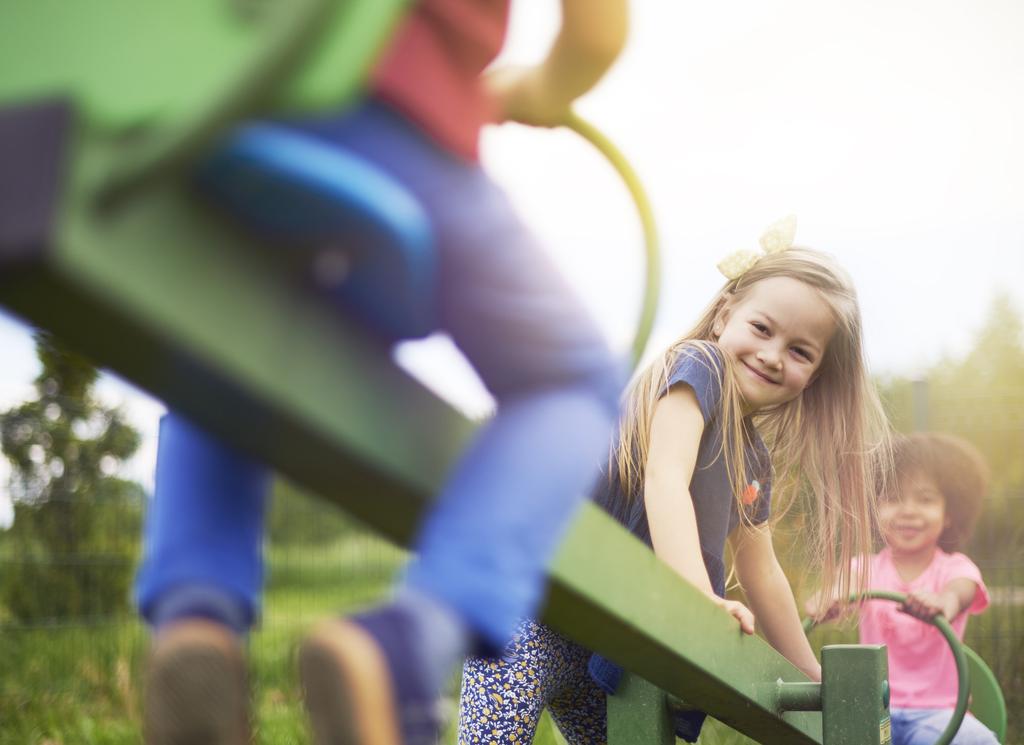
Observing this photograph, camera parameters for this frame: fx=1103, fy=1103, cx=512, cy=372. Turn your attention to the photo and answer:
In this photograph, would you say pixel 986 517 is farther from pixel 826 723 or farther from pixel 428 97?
pixel 428 97

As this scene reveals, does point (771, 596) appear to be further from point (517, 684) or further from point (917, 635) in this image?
point (917, 635)

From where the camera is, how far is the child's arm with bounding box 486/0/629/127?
81 centimetres

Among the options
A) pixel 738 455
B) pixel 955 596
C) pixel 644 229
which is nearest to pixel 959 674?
pixel 738 455

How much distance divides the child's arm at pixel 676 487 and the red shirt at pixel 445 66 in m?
0.94

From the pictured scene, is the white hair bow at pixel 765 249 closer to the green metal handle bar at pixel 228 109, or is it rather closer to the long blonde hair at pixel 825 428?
the long blonde hair at pixel 825 428

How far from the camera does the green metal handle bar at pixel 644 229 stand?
38.1 inches

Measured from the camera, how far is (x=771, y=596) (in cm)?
212

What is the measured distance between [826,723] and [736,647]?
10.4 inches

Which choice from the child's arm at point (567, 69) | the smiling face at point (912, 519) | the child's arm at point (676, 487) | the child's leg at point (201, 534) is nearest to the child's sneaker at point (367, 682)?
the child's leg at point (201, 534)

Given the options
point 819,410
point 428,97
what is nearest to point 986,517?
point 819,410

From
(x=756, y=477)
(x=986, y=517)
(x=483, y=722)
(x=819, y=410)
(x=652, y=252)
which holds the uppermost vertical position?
(x=652, y=252)

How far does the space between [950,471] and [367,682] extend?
3421 mm

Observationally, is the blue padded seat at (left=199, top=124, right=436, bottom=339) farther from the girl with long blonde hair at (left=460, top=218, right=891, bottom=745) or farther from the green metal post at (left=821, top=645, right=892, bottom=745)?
the green metal post at (left=821, top=645, right=892, bottom=745)

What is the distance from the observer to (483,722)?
78.3 inches
